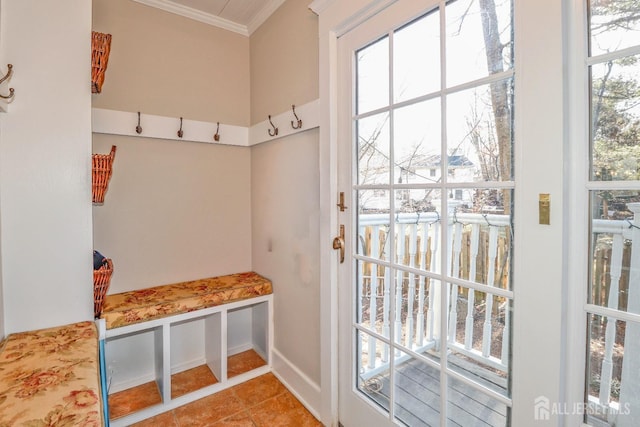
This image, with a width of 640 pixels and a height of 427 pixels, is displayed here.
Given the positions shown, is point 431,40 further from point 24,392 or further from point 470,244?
point 24,392

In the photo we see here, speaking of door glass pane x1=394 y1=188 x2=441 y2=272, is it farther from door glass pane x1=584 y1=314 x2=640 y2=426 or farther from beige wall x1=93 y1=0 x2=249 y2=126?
beige wall x1=93 y1=0 x2=249 y2=126

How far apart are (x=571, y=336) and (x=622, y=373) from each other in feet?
0.42

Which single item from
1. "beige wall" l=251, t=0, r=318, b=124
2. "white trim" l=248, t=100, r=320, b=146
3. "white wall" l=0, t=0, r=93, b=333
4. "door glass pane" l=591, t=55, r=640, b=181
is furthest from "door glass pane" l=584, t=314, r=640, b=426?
"white wall" l=0, t=0, r=93, b=333

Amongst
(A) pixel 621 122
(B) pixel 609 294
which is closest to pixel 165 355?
(B) pixel 609 294

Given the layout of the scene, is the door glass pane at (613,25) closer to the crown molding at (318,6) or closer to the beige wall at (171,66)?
the crown molding at (318,6)

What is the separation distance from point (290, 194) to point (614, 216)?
4.75ft

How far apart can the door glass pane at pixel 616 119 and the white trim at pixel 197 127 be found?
1.10 m

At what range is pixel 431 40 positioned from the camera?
110 cm

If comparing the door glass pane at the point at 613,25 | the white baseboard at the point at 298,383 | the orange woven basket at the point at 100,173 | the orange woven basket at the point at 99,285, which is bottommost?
the white baseboard at the point at 298,383

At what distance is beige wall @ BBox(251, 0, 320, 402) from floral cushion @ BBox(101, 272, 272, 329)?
0.19 meters

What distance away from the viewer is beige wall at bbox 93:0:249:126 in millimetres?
1780

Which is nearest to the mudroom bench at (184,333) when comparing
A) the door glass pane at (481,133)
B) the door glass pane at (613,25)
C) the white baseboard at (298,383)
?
the white baseboard at (298,383)

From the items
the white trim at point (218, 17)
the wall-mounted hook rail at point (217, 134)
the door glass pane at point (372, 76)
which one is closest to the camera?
the door glass pane at point (372, 76)

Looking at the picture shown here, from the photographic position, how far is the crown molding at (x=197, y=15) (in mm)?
1894
